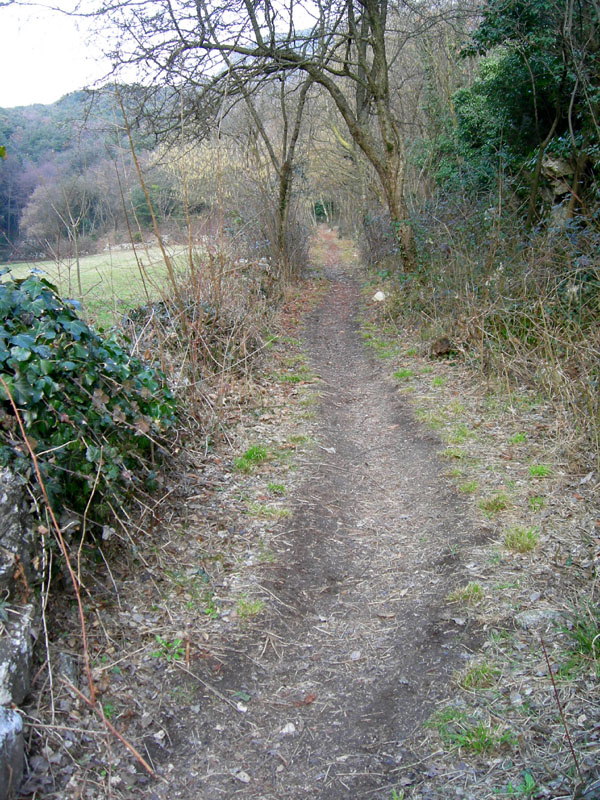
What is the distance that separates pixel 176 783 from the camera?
8.76ft

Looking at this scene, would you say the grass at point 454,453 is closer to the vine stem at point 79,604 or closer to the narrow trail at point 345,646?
the narrow trail at point 345,646

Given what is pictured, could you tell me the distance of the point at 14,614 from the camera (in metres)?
2.84

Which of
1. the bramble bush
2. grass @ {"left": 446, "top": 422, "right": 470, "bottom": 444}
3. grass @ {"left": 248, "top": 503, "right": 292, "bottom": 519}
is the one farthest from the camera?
grass @ {"left": 446, "top": 422, "right": 470, "bottom": 444}

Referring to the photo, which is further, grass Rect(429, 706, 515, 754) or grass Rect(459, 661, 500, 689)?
grass Rect(459, 661, 500, 689)

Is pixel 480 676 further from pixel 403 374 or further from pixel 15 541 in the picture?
pixel 403 374

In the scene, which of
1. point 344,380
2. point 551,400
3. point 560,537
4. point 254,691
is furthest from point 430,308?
point 254,691

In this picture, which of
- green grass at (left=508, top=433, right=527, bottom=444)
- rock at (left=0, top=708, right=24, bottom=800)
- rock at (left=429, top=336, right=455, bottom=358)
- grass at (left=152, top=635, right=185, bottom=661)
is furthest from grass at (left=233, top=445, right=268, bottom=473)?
rock at (left=429, top=336, right=455, bottom=358)

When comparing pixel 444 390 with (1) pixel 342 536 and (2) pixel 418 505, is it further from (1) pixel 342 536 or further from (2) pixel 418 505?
(1) pixel 342 536


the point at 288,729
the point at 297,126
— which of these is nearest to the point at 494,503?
the point at 288,729

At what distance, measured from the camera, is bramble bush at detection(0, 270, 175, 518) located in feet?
10.6

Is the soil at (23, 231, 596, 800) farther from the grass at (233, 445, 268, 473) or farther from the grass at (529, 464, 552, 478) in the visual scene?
the grass at (529, 464, 552, 478)

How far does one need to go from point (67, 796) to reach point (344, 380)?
6.74 meters

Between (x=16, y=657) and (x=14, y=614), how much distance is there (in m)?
0.24

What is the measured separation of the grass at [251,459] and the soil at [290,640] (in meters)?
0.09
